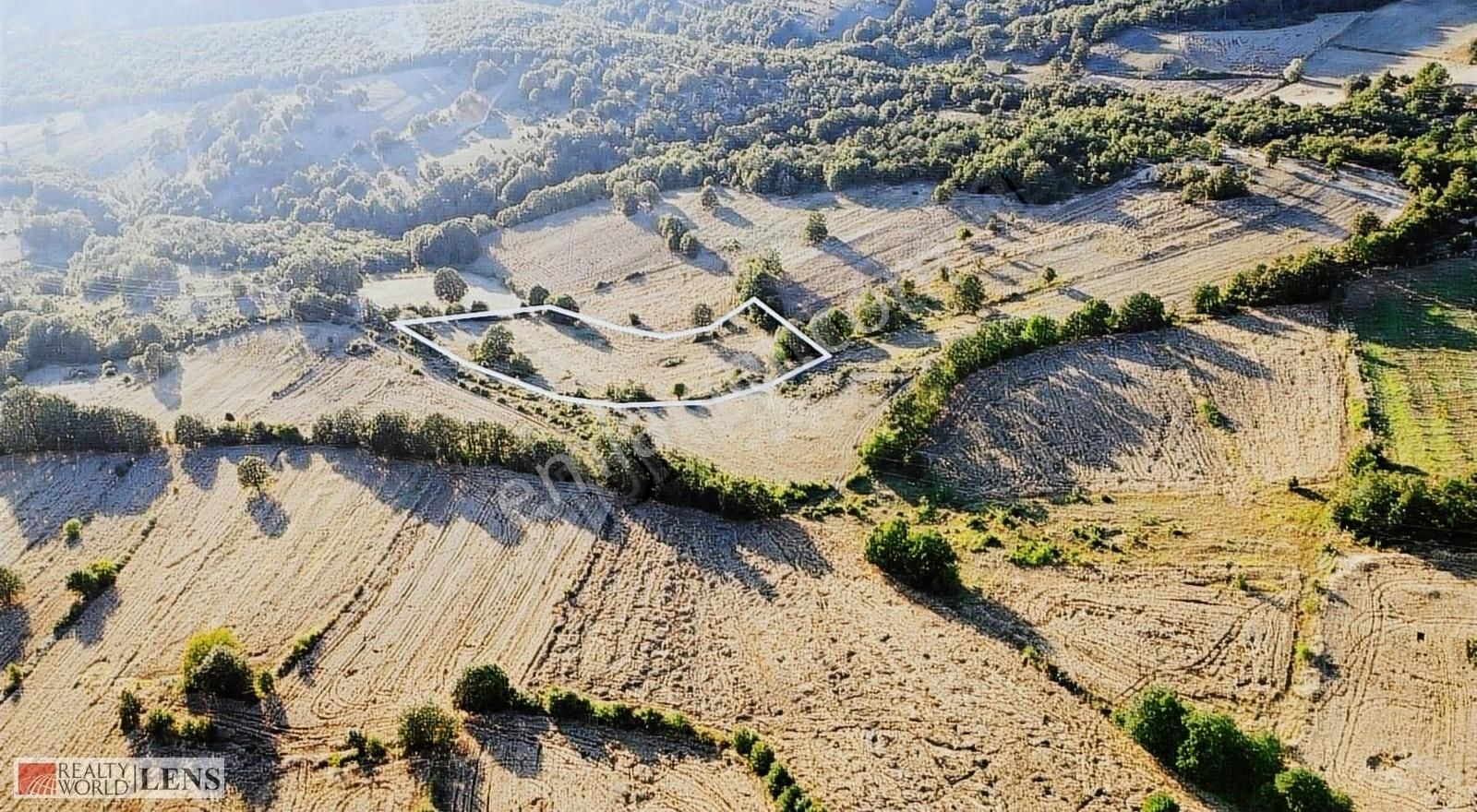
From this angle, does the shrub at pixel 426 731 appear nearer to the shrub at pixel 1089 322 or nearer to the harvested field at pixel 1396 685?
the harvested field at pixel 1396 685

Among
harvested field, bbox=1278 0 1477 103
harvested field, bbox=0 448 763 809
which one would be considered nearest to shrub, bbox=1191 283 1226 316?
harvested field, bbox=0 448 763 809

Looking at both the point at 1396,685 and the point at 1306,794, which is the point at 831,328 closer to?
the point at 1396,685

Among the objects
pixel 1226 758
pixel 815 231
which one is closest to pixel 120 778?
pixel 1226 758

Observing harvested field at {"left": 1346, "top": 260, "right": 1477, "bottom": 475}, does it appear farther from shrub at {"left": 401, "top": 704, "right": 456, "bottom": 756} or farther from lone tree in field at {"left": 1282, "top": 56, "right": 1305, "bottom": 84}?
shrub at {"left": 401, "top": 704, "right": 456, "bottom": 756}

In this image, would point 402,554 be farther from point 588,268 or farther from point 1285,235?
point 1285,235

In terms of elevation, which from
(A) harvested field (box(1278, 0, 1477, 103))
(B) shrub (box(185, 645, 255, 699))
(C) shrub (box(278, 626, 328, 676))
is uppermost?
(A) harvested field (box(1278, 0, 1477, 103))
